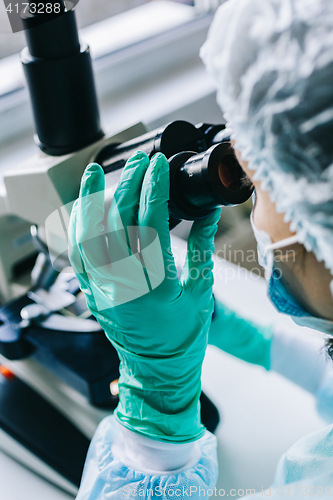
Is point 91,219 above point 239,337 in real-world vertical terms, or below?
above

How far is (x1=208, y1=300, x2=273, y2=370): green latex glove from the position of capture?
1.00 m

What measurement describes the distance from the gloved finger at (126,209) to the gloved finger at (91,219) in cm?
2

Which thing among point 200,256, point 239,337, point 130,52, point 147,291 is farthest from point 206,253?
point 130,52

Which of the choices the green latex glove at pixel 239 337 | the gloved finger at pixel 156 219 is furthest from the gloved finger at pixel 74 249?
the green latex glove at pixel 239 337

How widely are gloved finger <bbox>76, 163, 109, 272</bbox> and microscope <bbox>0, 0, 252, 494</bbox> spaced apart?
4 cm

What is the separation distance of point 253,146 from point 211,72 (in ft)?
0.37

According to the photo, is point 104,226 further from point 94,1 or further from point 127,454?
point 94,1

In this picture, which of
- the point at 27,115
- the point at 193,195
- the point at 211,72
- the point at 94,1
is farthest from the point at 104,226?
the point at 94,1

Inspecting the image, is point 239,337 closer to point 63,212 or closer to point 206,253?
point 206,253

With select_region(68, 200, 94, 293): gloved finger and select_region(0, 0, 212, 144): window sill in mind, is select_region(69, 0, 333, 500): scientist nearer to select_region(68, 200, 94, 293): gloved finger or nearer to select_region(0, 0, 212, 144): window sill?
select_region(68, 200, 94, 293): gloved finger

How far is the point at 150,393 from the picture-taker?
0.74 m

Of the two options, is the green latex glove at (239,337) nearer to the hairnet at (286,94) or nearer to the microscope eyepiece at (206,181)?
the microscope eyepiece at (206,181)

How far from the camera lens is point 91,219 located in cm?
65

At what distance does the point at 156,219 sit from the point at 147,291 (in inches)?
4.4
